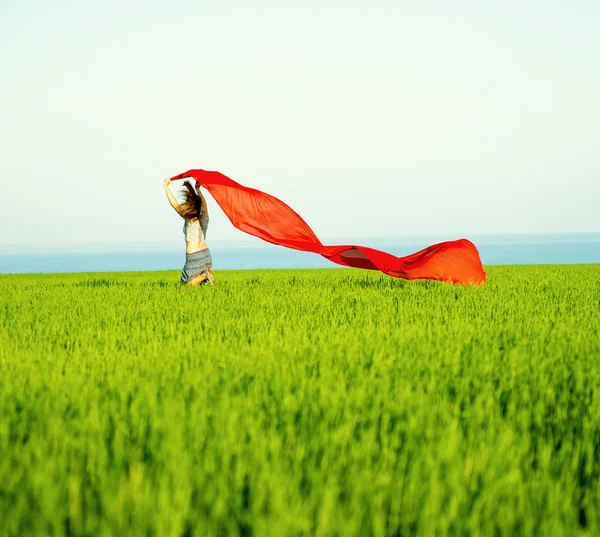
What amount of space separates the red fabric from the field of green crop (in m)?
4.56

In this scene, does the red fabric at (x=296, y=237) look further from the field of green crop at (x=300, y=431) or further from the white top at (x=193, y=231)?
the field of green crop at (x=300, y=431)

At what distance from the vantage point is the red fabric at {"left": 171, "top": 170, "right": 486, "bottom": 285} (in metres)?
9.94

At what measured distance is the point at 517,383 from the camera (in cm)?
346

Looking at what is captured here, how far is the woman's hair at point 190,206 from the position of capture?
31.2 feet

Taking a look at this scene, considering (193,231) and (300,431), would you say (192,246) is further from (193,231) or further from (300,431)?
(300,431)

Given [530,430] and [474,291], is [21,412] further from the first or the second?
[474,291]

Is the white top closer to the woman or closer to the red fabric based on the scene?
the woman

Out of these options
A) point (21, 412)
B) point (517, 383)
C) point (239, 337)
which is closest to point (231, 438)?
point (21, 412)

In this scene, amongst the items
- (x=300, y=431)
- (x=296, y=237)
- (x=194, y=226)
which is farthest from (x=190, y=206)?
(x=300, y=431)

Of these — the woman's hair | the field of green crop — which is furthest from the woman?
the field of green crop

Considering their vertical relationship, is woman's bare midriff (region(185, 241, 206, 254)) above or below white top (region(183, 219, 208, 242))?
below

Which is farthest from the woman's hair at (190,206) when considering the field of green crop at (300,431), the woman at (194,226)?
the field of green crop at (300,431)

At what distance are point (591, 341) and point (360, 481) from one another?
3681mm

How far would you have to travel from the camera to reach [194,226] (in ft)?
31.6
